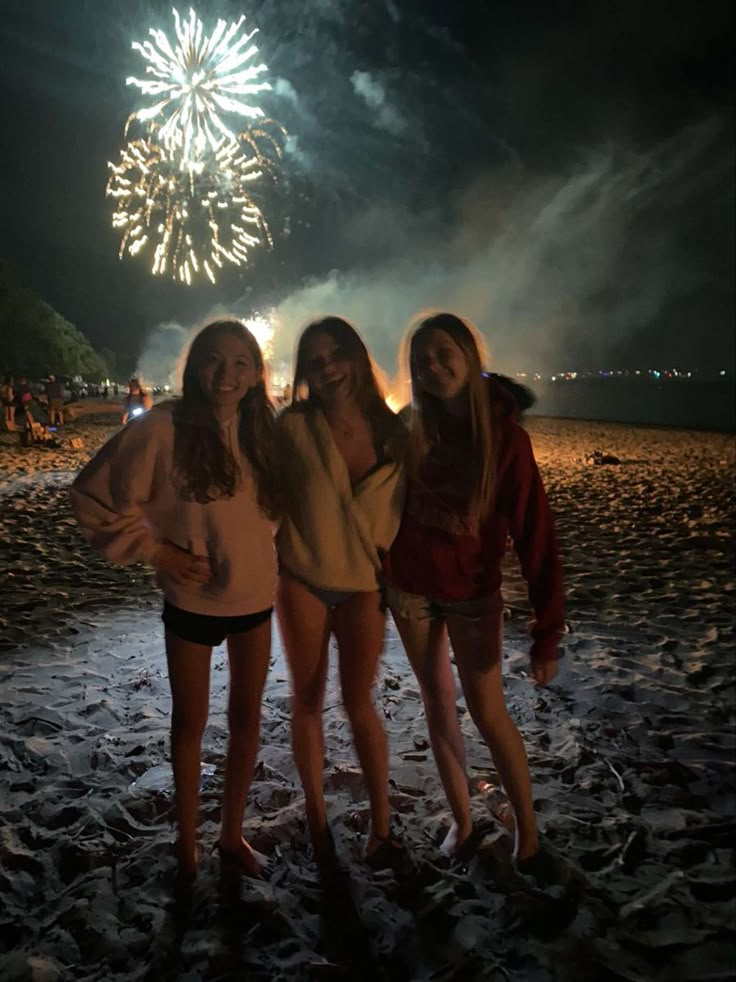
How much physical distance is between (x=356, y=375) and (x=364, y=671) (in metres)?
1.06

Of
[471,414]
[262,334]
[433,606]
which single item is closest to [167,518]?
[433,606]

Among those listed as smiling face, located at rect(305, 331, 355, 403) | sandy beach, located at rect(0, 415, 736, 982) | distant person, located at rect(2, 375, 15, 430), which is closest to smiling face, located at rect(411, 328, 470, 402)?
smiling face, located at rect(305, 331, 355, 403)

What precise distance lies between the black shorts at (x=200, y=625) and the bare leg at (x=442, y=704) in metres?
0.58

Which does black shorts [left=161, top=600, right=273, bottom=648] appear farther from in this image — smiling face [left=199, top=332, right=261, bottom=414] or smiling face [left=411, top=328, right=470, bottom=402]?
smiling face [left=411, top=328, right=470, bottom=402]

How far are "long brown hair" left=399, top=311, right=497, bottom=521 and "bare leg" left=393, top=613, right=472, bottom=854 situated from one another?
0.48 m

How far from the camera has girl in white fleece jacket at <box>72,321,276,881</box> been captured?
2.01 meters

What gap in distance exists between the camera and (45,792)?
2.76 m

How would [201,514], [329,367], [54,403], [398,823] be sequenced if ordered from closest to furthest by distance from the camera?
[201,514] → [329,367] → [398,823] → [54,403]

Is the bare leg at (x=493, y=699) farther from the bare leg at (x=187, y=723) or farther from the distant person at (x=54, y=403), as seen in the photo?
the distant person at (x=54, y=403)

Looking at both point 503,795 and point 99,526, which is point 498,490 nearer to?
point 99,526

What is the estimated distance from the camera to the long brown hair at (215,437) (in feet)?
6.66

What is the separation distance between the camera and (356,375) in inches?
87.0

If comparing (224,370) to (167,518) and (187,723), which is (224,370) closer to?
(167,518)

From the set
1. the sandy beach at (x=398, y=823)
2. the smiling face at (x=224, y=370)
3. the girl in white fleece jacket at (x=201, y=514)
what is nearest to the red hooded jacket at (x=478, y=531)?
the girl in white fleece jacket at (x=201, y=514)
